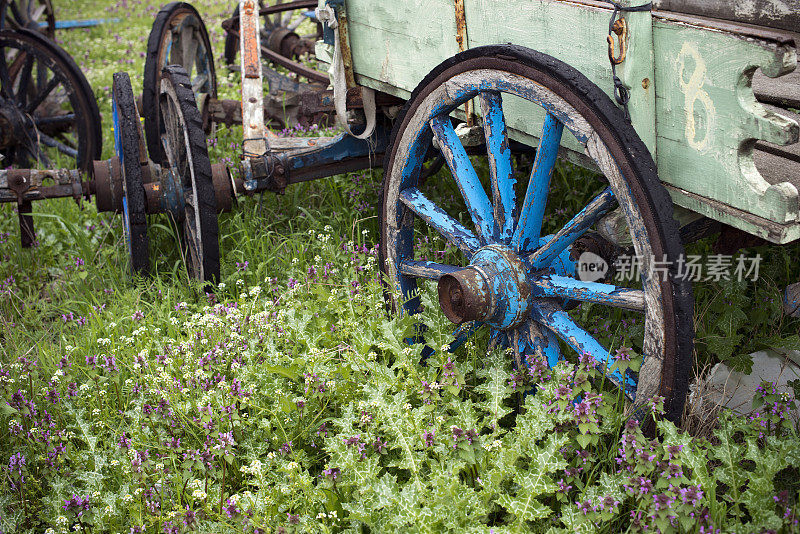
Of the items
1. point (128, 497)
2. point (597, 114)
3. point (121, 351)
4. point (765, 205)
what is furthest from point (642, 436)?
point (121, 351)

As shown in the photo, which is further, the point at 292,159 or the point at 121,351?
the point at 292,159

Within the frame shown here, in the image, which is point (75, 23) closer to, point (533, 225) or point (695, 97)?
point (533, 225)

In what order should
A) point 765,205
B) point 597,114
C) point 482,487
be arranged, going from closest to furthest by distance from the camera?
point 765,205
point 597,114
point 482,487

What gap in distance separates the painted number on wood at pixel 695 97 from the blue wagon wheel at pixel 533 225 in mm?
145

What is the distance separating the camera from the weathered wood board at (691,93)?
A: 1.61m

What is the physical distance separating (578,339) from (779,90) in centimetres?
133

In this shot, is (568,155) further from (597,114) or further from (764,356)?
(764,356)

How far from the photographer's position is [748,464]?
6.97ft

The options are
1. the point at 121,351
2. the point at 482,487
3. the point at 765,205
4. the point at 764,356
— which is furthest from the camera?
the point at 121,351

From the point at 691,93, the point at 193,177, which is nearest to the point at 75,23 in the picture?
the point at 193,177

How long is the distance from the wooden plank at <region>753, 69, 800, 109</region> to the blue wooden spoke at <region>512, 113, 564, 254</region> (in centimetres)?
93

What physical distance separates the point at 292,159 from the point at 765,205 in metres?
2.16

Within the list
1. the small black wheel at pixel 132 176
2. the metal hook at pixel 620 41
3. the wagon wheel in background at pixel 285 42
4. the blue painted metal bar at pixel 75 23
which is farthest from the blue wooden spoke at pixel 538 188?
the blue painted metal bar at pixel 75 23

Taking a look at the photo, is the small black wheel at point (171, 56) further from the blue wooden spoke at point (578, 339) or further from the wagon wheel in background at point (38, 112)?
the blue wooden spoke at point (578, 339)
